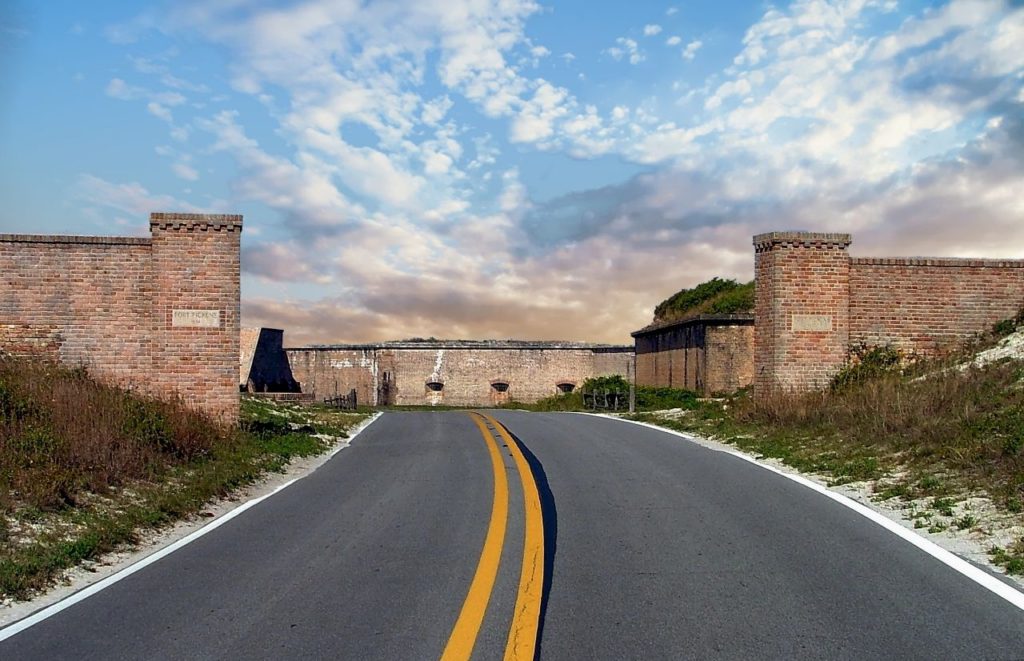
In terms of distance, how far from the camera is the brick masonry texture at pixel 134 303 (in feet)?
54.4

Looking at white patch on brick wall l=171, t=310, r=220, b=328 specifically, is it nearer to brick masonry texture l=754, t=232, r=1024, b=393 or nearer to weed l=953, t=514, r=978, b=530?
brick masonry texture l=754, t=232, r=1024, b=393

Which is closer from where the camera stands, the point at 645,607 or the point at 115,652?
the point at 115,652

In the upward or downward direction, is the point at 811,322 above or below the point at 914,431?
above

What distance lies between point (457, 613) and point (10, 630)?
10.1 ft

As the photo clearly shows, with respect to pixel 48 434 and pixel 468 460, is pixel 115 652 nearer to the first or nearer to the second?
pixel 48 434

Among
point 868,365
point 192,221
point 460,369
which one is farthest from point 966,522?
point 460,369

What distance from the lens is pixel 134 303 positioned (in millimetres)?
16688

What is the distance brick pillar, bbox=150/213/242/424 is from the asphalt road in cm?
664

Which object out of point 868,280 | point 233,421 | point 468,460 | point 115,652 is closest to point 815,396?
point 868,280

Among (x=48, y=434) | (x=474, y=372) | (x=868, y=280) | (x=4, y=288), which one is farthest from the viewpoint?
(x=474, y=372)

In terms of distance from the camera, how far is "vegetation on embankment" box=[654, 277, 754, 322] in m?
39.0

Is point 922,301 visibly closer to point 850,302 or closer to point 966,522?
point 850,302

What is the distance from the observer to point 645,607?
5.76 m

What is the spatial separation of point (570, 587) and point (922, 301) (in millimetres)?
17275
